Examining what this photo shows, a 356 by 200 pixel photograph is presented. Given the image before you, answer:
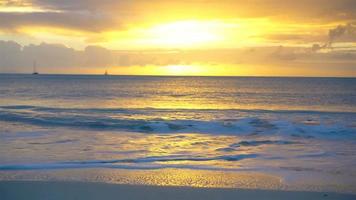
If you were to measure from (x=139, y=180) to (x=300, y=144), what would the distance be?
8.72 metres

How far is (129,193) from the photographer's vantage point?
880cm

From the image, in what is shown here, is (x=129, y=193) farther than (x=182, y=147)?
No

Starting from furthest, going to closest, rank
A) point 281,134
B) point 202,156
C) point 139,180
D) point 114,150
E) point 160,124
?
point 160,124 < point 281,134 < point 114,150 < point 202,156 < point 139,180

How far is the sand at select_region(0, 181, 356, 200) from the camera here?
28.0 ft

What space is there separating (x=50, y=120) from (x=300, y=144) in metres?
14.2

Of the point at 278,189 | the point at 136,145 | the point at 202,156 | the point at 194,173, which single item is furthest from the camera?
the point at 136,145

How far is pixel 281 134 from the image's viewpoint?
20.1 meters

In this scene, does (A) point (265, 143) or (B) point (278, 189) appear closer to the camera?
(B) point (278, 189)

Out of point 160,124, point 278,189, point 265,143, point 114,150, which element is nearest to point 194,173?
point 278,189

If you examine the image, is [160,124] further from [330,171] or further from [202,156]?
[330,171]

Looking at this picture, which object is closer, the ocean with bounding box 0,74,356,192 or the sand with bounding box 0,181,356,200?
the sand with bounding box 0,181,356,200

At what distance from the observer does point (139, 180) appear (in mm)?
9898

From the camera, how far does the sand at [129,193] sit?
8.52m

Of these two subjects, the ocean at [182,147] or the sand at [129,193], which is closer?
the sand at [129,193]
